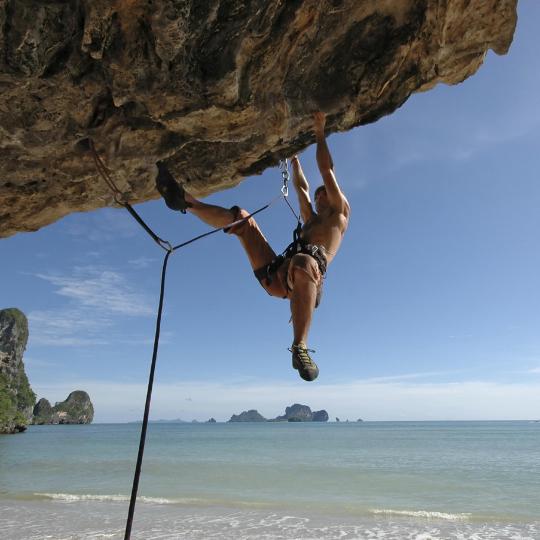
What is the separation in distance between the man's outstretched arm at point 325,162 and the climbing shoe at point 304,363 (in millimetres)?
1576

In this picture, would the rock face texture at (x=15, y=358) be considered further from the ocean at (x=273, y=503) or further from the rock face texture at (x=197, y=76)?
the rock face texture at (x=197, y=76)

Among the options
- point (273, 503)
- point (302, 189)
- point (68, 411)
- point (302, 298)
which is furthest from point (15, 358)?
point (302, 298)

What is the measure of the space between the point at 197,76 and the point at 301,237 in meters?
1.68

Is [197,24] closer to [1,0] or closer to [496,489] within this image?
[1,0]

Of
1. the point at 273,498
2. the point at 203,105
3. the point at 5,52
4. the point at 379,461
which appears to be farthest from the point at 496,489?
the point at 5,52

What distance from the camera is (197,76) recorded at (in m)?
3.22

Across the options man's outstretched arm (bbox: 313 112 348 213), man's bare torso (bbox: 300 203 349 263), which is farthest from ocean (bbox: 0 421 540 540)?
man's outstretched arm (bbox: 313 112 348 213)

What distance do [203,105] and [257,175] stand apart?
1.64 meters

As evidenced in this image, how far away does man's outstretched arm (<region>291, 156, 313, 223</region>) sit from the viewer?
191 inches

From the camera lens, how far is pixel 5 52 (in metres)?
2.75

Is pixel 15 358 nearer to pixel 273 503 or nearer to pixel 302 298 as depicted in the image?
pixel 273 503

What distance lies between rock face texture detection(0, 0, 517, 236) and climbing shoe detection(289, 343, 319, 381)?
1837 mm

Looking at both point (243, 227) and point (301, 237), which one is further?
point (243, 227)

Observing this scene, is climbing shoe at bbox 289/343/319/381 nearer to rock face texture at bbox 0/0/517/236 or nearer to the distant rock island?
rock face texture at bbox 0/0/517/236
